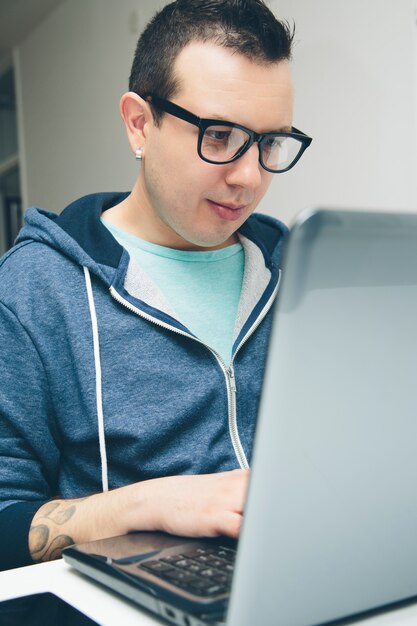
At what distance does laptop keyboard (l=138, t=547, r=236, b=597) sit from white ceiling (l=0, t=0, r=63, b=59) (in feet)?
11.3

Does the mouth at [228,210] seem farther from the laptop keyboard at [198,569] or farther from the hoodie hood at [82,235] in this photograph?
the laptop keyboard at [198,569]

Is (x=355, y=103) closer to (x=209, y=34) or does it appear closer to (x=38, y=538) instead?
(x=209, y=34)

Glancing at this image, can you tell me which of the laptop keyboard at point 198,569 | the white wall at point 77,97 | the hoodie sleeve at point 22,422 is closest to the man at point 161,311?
the hoodie sleeve at point 22,422

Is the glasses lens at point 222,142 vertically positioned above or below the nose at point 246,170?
above

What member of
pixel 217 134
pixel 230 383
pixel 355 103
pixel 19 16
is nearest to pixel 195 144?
pixel 217 134

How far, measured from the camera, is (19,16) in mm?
3629

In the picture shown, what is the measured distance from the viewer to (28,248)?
1071mm

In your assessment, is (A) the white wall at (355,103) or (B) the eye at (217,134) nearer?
(B) the eye at (217,134)

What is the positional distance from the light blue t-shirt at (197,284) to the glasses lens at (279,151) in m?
0.21

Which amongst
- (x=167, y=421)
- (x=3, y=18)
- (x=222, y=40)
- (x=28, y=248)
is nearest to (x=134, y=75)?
(x=222, y=40)

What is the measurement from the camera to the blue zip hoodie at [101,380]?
0.96m

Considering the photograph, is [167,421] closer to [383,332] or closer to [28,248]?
A: [28,248]

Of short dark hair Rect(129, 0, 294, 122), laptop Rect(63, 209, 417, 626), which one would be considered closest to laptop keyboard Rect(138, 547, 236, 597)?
laptop Rect(63, 209, 417, 626)

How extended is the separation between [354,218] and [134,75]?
919mm
